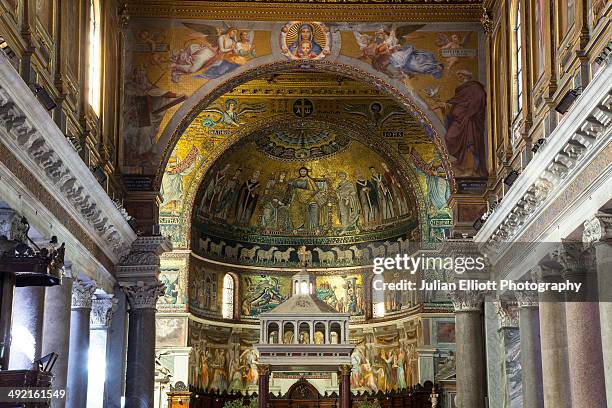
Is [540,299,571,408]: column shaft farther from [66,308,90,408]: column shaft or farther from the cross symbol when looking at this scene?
the cross symbol

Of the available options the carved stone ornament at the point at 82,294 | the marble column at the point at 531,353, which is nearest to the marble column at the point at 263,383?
the carved stone ornament at the point at 82,294

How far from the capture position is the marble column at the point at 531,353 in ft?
78.2

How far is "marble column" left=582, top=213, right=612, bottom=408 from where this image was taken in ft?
54.5

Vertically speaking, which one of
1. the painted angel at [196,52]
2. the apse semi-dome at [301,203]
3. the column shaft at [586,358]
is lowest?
the column shaft at [586,358]

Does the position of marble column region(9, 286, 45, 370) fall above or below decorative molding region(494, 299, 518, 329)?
below

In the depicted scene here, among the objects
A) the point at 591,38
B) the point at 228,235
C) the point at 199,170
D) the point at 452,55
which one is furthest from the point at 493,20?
the point at 228,235

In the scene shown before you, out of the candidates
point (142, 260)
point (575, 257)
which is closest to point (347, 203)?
point (142, 260)

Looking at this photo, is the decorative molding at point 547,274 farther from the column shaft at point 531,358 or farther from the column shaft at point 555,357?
the column shaft at point 531,358

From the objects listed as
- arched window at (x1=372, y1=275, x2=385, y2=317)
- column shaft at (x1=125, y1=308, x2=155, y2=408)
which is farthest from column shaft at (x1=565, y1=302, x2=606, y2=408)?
arched window at (x1=372, y1=275, x2=385, y2=317)

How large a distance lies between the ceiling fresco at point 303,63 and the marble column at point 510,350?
15.4 feet

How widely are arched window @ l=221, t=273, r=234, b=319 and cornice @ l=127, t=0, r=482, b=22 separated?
13.7m

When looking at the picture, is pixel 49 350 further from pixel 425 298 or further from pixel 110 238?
pixel 425 298

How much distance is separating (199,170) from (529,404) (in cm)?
1741

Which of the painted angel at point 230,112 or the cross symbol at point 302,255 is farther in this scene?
the cross symbol at point 302,255
